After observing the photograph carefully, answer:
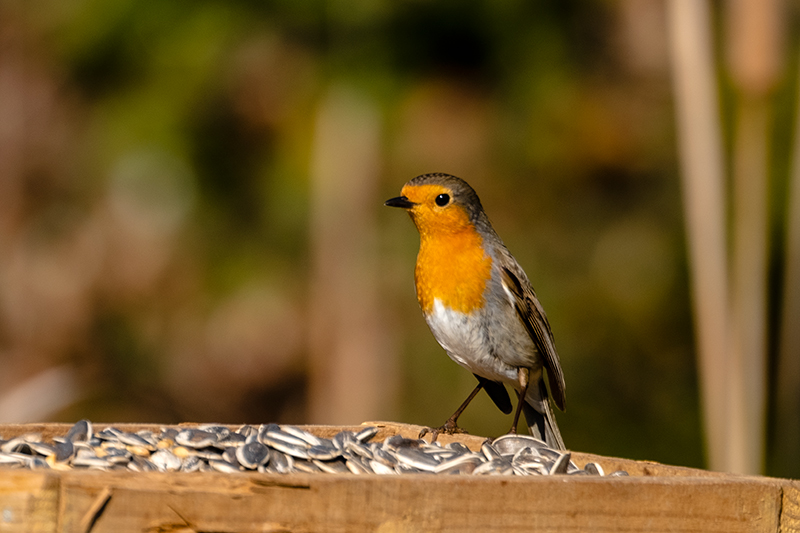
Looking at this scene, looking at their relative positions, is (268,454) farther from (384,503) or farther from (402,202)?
(402,202)

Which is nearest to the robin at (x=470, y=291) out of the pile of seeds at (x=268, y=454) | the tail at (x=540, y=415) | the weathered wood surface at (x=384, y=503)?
the tail at (x=540, y=415)

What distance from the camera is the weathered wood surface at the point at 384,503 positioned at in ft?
6.65

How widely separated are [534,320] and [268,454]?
5.51 feet

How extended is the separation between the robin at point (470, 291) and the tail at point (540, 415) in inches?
8.7

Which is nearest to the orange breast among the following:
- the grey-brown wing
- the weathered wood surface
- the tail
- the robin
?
the robin

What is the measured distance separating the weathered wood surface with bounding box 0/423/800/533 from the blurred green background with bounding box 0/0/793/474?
4907 millimetres

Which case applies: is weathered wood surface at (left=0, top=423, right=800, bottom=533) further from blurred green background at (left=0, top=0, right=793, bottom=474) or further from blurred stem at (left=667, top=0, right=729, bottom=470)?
blurred green background at (left=0, top=0, right=793, bottom=474)

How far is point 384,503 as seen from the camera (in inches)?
85.3

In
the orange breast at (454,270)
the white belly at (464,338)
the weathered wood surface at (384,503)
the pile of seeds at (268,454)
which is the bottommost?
the pile of seeds at (268,454)

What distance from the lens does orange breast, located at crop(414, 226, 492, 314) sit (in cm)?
404

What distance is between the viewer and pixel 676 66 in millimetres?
5078

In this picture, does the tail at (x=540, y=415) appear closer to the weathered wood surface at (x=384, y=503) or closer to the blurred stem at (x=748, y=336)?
the blurred stem at (x=748, y=336)

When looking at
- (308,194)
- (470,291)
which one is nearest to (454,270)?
(470,291)

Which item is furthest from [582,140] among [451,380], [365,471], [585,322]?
[365,471]
